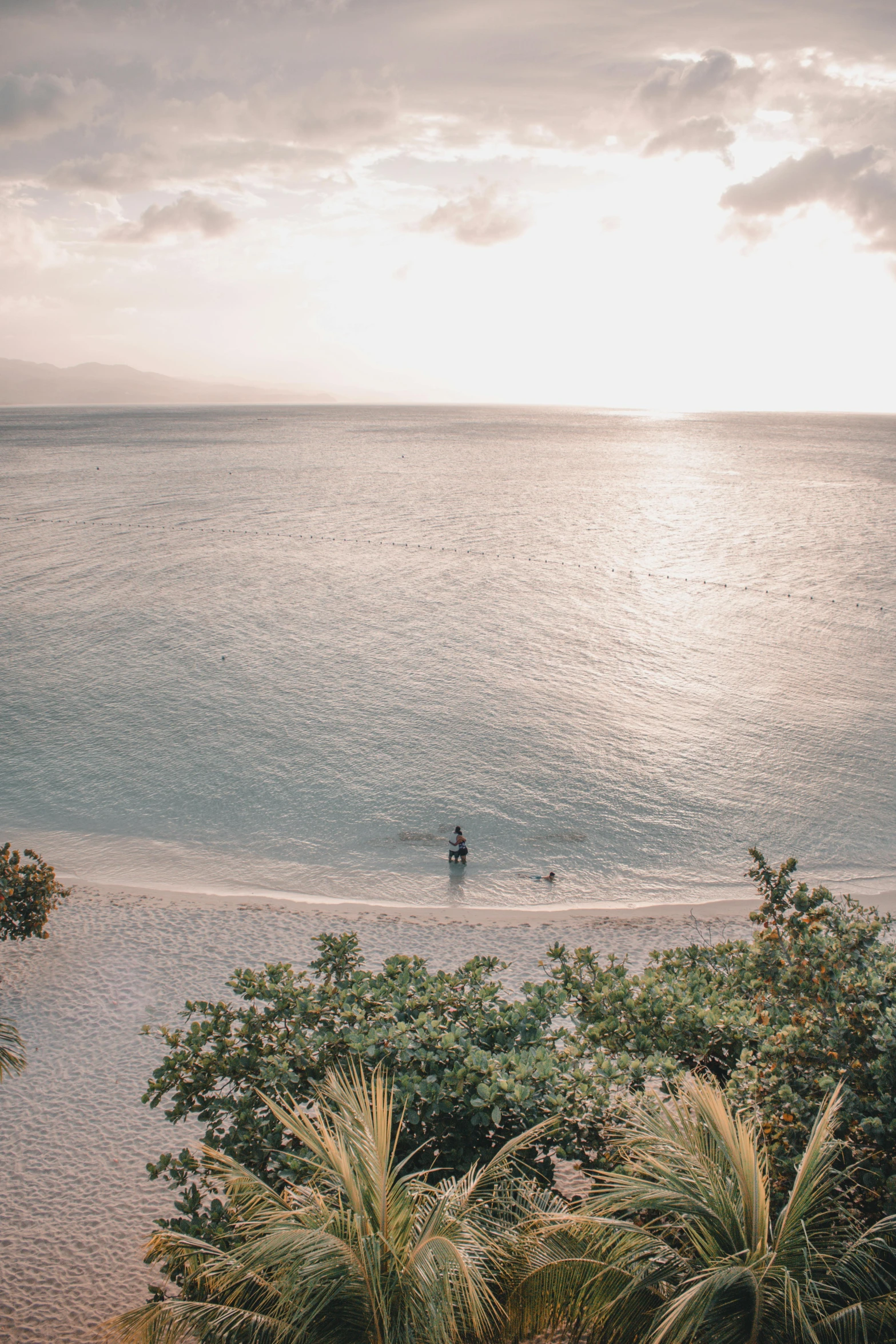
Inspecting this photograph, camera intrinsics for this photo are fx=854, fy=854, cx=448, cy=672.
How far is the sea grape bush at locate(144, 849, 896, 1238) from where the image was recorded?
23.4 feet

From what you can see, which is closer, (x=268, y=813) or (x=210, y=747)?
(x=268, y=813)

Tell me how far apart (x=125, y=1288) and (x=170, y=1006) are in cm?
695

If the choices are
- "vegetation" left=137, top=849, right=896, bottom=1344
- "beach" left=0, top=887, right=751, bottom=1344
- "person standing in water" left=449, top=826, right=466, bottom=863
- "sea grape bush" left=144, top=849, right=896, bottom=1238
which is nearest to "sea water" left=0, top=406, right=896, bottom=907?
"person standing in water" left=449, top=826, right=466, bottom=863

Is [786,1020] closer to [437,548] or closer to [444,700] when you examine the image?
[444,700]

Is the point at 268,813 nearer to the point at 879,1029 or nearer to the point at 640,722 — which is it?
the point at 640,722

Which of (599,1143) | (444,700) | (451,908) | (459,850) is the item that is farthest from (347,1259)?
(444,700)

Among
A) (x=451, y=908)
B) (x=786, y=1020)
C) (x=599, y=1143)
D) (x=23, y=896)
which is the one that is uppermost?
(x=451, y=908)

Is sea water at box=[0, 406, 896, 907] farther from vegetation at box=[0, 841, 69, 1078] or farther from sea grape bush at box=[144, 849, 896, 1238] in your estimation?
sea grape bush at box=[144, 849, 896, 1238]

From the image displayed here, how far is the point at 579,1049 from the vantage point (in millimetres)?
A: 9758

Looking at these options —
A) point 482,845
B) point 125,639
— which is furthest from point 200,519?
point 482,845

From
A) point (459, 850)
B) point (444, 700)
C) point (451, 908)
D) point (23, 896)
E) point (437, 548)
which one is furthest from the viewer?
Answer: point (437, 548)

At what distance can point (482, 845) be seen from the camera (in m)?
28.4

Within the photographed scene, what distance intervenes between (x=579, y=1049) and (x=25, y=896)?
15.6m

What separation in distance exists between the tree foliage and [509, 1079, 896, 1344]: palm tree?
1678cm
